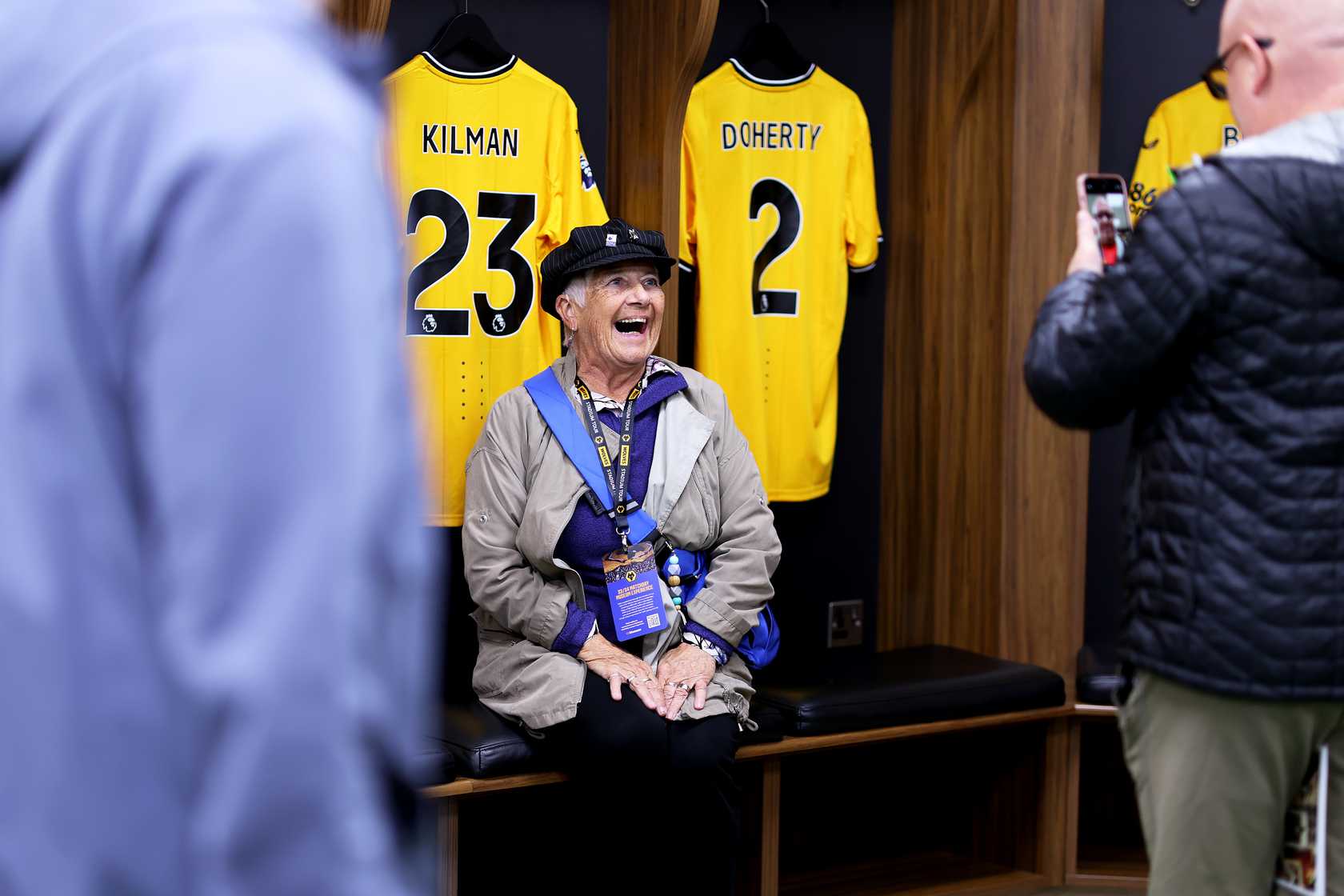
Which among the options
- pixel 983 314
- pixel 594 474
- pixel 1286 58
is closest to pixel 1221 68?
pixel 1286 58

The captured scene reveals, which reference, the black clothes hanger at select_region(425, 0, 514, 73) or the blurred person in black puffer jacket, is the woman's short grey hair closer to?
the black clothes hanger at select_region(425, 0, 514, 73)

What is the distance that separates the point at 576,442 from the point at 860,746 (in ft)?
4.74

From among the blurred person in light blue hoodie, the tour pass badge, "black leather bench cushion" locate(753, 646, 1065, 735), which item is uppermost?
the blurred person in light blue hoodie

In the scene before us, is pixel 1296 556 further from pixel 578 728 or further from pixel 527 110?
pixel 527 110

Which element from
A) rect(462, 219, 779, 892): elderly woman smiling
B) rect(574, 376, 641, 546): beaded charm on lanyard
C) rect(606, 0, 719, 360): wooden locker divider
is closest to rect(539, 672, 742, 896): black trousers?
rect(462, 219, 779, 892): elderly woman smiling

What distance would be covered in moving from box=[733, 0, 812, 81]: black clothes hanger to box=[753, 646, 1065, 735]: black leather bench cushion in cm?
153

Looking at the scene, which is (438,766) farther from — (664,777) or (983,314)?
(983,314)

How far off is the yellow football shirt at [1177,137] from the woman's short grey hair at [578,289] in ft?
4.94

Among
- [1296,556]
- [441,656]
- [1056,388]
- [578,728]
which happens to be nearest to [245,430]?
[1056,388]

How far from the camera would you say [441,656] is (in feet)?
11.3

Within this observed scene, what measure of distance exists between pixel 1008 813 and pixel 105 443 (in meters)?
3.50

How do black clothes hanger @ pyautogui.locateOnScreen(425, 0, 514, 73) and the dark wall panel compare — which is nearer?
black clothes hanger @ pyautogui.locateOnScreen(425, 0, 514, 73)

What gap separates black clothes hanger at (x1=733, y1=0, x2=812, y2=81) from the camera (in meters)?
3.74

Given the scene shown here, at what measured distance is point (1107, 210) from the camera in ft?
5.75
